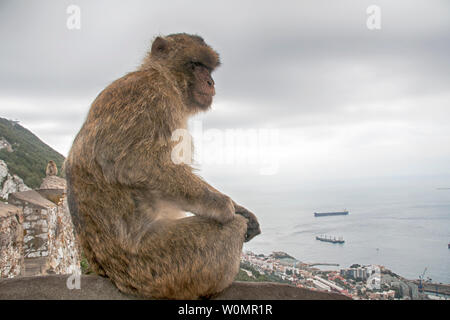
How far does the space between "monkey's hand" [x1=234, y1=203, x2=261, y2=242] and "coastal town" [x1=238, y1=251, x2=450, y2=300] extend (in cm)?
58

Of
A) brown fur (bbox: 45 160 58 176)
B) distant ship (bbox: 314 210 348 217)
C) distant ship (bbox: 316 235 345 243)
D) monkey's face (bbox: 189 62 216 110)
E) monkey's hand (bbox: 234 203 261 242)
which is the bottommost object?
distant ship (bbox: 316 235 345 243)

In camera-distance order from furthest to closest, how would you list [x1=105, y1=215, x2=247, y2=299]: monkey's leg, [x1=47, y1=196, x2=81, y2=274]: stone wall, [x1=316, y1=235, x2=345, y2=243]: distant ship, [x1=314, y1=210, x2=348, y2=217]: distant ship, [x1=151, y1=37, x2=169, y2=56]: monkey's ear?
[x1=314, y1=210, x2=348, y2=217]: distant ship
[x1=47, y1=196, x2=81, y2=274]: stone wall
[x1=316, y1=235, x2=345, y2=243]: distant ship
[x1=151, y1=37, x2=169, y2=56]: monkey's ear
[x1=105, y1=215, x2=247, y2=299]: monkey's leg

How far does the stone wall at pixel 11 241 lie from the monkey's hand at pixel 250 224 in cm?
465

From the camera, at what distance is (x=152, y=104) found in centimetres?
258

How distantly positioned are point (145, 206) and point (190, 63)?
4.70 ft

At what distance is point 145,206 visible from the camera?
2.51 m

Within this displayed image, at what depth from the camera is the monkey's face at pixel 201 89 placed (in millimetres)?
3061

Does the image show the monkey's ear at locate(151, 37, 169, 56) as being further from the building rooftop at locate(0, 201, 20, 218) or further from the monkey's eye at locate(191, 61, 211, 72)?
the building rooftop at locate(0, 201, 20, 218)

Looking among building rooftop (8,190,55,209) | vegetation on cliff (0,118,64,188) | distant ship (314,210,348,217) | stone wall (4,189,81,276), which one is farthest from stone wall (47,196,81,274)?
distant ship (314,210,348,217)

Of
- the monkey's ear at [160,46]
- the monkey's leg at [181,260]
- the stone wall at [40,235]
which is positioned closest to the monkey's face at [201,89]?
the monkey's ear at [160,46]

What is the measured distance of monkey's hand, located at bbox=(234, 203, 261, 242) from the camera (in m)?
2.81
